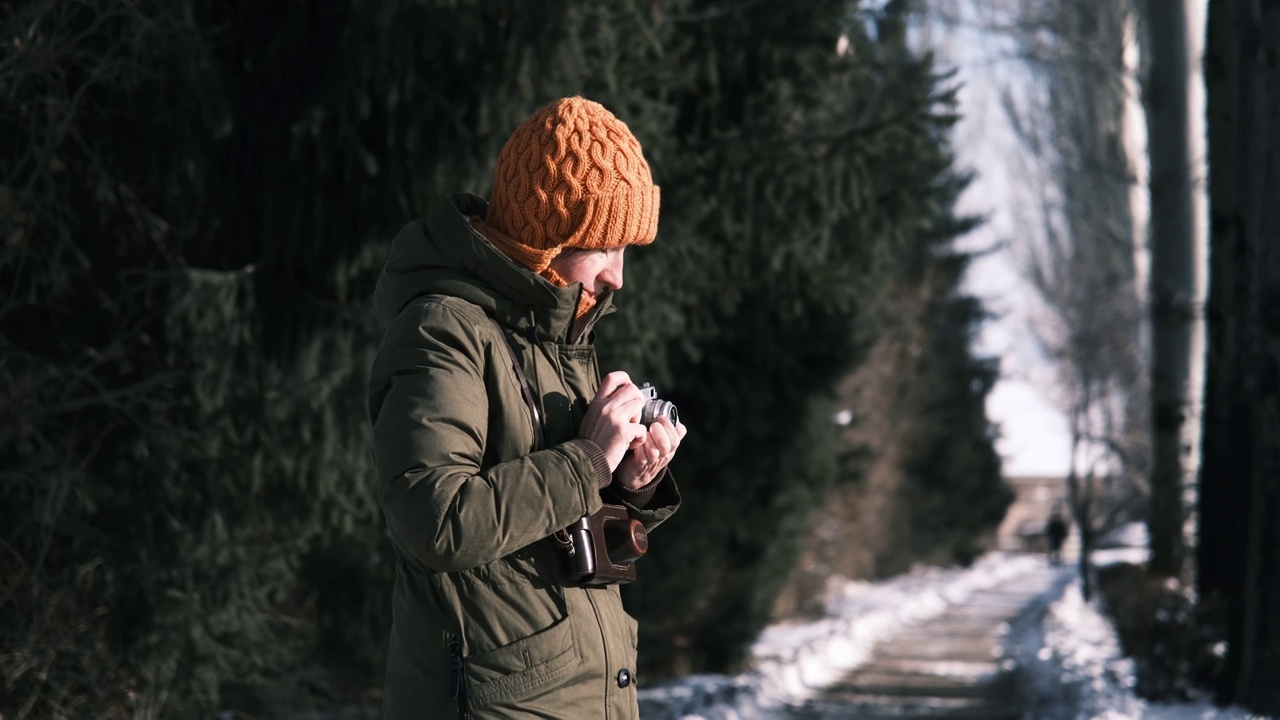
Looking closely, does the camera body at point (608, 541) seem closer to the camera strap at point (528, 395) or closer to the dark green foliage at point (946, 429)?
the camera strap at point (528, 395)

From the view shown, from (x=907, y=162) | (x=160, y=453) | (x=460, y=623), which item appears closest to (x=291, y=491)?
(x=160, y=453)

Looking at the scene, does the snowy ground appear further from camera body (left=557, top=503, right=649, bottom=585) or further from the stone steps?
camera body (left=557, top=503, right=649, bottom=585)

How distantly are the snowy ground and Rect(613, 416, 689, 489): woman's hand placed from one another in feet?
19.6

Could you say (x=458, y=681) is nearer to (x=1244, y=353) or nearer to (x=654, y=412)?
(x=654, y=412)

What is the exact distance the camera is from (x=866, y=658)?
15.1 m

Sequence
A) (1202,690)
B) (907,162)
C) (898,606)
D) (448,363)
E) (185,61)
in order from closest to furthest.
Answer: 1. (448,363)
2. (185,61)
3. (907,162)
4. (1202,690)
5. (898,606)

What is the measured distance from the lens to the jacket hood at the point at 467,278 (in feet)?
7.66

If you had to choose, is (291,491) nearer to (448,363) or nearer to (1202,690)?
(448,363)

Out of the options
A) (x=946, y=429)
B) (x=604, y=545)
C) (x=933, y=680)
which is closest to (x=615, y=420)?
(x=604, y=545)

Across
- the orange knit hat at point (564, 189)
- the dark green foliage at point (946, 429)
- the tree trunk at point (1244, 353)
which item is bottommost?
the dark green foliage at point (946, 429)

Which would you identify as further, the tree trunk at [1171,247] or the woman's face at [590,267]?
the tree trunk at [1171,247]

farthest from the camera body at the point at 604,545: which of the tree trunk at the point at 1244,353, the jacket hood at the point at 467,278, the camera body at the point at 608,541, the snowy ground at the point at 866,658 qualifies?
the tree trunk at the point at 1244,353

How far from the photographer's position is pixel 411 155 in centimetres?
647

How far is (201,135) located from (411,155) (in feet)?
2.81
